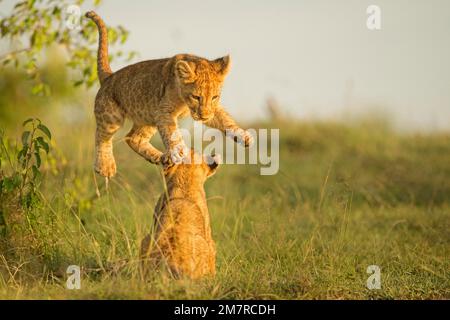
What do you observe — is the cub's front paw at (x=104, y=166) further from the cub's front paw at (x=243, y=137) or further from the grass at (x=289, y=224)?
the cub's front paw at (x=243, y=137)

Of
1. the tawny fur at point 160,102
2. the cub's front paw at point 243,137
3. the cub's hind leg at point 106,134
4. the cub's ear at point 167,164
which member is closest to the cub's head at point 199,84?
the tawny fur at point 160,102

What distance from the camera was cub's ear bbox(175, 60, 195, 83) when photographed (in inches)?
229

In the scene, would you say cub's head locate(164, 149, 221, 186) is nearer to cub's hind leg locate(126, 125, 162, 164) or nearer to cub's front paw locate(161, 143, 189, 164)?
cub's front paw locate(161, 143, 189, 164)

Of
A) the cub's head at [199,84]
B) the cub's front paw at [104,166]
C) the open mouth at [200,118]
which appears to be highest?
the cub's head at [199,84]

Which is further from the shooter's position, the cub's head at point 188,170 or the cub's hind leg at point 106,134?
the cub's hind leg at point 106,134

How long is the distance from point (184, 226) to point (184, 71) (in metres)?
1.17

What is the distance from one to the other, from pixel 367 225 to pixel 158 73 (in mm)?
3996

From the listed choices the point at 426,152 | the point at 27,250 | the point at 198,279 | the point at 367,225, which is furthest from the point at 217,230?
the point at 426,152

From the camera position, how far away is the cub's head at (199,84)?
5.86m

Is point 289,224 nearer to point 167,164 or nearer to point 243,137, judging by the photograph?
point 243,137

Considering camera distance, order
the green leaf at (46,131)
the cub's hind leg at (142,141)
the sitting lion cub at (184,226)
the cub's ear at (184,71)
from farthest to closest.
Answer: the green leaf at (46,131)
the cub's hind leg at (142,141)
the cub's ear at (184,71)
the sitting lion cub at (184,226)

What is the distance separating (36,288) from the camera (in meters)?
5.67

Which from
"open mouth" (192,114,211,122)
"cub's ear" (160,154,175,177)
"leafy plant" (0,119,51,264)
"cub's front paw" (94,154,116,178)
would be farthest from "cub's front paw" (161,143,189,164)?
"leafy plant" (0,119,51,264)
